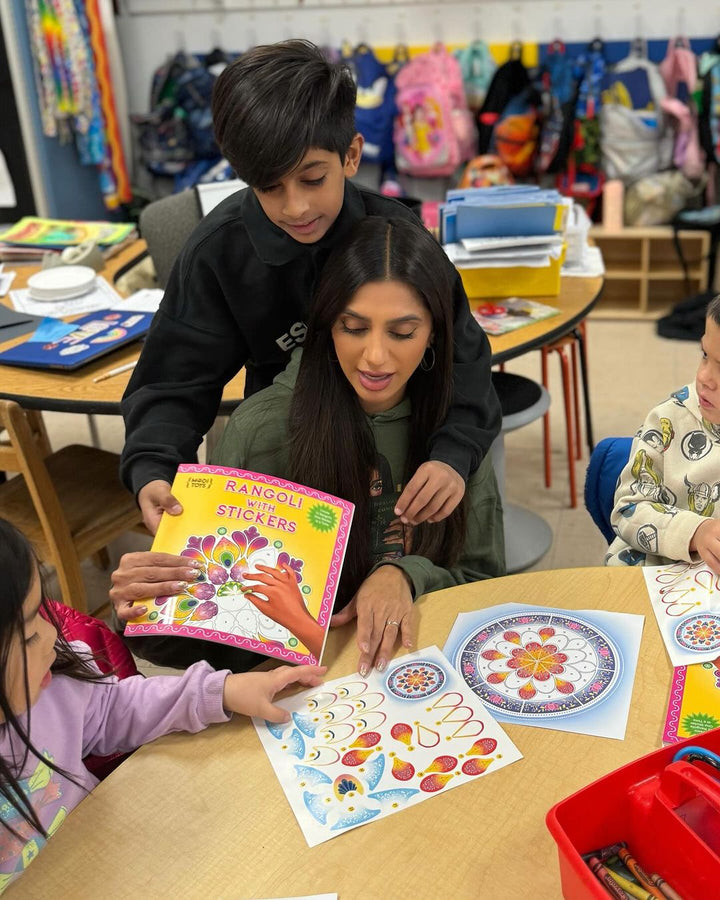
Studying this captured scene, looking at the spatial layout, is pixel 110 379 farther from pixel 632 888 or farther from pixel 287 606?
pixel 632 888

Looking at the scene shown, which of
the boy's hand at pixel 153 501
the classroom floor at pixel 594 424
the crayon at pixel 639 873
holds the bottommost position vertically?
the classroom floor at pixel 594 424

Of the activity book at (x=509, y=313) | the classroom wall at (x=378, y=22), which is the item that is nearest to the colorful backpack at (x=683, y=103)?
the classroom wall at (x=378, y=22)

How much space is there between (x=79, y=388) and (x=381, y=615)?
127 centimetres

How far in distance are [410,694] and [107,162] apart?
4.61 metres

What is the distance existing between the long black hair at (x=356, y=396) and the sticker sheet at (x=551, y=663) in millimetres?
249

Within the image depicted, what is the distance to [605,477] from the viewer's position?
182 centimetres

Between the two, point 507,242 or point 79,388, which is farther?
point 507,242

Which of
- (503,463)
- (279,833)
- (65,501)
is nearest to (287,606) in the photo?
(279,833)

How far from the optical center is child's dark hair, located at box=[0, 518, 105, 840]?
3.16ft

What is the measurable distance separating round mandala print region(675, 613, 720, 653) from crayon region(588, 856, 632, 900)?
0.42m

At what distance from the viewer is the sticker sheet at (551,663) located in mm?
1172

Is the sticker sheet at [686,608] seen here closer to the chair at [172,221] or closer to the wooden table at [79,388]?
the wooden table at [79,388]

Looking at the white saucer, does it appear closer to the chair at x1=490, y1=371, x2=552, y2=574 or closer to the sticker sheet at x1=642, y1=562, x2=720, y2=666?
the chair at x1=490, y1=371, x2=552, y2=574

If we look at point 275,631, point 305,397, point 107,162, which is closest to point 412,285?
point 305,397
